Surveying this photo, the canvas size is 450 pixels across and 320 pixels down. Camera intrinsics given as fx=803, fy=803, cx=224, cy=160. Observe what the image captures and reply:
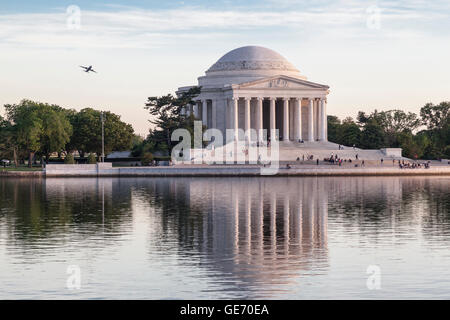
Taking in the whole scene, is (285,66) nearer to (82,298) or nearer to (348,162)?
(348,162)

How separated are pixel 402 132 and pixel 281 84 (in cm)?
2603

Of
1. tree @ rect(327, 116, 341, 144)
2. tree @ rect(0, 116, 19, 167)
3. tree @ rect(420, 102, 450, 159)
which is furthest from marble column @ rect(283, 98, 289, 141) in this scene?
tree @ rect(0, 116, 19, 167)

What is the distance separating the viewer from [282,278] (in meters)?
25.4

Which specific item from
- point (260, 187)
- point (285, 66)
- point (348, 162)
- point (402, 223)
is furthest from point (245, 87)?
point (402, 223)

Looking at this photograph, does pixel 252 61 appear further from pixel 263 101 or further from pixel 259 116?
pixel 259 116

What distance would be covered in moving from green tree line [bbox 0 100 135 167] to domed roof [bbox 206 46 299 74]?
21783 mm

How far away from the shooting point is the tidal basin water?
24.0 meters

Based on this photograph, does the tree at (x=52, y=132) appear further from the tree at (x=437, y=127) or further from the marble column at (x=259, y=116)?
the tree at (x=437, y=127)

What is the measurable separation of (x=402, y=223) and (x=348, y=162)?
231 ft

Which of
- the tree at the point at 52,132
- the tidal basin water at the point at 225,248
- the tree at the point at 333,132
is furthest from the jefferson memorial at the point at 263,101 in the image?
the tidal basin water at the point at 225,248

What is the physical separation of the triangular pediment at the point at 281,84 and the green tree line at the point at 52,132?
2150cm

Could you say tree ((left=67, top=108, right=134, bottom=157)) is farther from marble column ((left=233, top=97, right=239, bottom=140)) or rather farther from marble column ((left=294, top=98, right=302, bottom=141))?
marble column ((left=294, top=98, right=302, bottom=141))

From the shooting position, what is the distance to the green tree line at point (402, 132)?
447 ft
